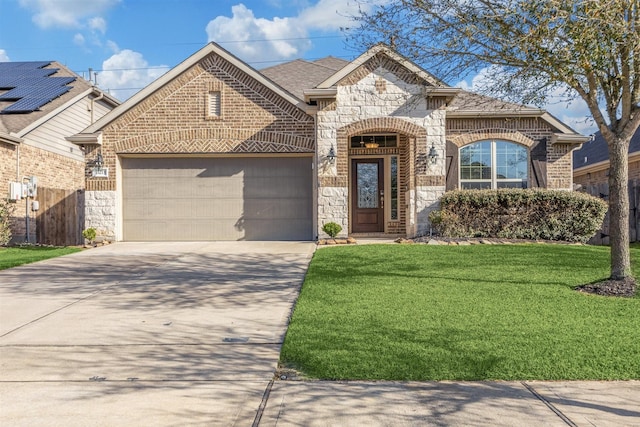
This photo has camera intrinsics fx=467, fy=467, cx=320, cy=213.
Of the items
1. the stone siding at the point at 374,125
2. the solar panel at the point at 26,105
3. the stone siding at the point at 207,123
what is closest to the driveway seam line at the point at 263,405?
the stone siding at the point at 374,125

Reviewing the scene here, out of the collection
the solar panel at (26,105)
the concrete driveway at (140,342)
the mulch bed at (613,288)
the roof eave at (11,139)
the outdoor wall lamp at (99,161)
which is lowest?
the concrete driveway at (140,342)

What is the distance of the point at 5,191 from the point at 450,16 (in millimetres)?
14072

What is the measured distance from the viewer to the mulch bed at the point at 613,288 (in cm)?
621

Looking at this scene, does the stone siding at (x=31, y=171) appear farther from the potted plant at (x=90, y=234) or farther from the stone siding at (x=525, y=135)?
the stone siding at (x=525, y=135)

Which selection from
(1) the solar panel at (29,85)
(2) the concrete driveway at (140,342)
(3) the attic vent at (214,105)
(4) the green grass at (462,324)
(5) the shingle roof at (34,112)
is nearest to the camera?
(2) the concrete driveway at (140,342)

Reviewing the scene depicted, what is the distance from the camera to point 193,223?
13.8m

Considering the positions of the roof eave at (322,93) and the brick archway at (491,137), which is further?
the brick archway at (491,137)

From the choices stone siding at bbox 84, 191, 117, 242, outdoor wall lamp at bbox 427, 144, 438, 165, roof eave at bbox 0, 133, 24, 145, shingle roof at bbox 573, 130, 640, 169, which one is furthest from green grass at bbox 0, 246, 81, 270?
shingle roof at bbox 573, 130, 640, 169

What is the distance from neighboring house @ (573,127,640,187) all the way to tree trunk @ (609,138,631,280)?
522 inches

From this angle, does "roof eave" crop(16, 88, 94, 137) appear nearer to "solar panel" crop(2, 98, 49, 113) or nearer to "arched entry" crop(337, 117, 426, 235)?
"solar panel" crop(2, 98, 49, 113)

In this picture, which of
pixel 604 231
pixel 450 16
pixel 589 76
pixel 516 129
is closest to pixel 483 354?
pixel 589 76

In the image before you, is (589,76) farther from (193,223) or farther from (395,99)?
(193,223)

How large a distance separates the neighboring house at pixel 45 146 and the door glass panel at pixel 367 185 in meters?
9.17

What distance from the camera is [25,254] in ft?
37.0
